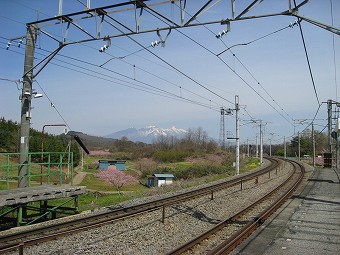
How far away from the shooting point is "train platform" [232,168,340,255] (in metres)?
8.96

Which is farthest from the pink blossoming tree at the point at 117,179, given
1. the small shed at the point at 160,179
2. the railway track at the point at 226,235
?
the railway track at the point at 226,235

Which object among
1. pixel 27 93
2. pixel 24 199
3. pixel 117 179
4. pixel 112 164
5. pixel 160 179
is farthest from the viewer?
pixel 112 164

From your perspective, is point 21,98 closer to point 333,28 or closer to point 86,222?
point 86,222

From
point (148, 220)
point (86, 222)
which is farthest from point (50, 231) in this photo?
point (148, 220)

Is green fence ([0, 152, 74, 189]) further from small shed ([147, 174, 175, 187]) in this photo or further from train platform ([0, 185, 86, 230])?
small shed ([147, 174, 175, 187])

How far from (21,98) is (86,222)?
6.85m

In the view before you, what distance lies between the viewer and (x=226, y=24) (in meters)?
11.4

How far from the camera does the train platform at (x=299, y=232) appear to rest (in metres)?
8.96

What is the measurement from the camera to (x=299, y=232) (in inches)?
424

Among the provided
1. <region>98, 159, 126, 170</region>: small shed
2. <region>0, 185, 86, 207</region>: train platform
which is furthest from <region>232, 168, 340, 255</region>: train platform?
<region>98, 159, 126, 170</region>: small shed

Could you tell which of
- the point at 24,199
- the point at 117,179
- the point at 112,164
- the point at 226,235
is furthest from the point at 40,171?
the point at 226,235

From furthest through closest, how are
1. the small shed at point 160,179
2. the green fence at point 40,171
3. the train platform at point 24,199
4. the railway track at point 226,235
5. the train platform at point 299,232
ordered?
the small shed at point 160,179
the green fence at point 40,171
the train platform at point 24,199
the railway track at point 226,235
the train platform at point 299,232

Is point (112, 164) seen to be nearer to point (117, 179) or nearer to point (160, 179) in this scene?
point (117, 179)

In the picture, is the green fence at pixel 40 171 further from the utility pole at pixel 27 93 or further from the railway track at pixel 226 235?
the railway track at pixel 226 235
